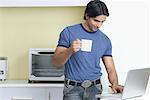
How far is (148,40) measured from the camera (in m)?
3.01

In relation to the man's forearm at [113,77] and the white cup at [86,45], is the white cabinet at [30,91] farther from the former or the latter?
the white cup at [86,45]

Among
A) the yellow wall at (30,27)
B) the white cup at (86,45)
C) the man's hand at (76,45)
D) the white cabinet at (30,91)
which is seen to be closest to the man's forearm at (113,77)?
the white cup at (86,45)

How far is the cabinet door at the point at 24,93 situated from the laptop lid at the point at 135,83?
124cm

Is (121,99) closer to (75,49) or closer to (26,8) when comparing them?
(75,49)

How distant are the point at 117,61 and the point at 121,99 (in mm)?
1049

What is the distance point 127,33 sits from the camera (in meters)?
3.04

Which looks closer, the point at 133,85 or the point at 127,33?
the point at 133,85

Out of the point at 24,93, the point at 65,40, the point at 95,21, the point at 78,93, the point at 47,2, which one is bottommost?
the point at 24,93

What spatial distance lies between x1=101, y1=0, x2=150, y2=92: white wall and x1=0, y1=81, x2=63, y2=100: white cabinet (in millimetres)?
497

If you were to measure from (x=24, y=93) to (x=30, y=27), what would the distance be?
746 mm

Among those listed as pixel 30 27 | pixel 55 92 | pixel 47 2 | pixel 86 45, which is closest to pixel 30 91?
pixel 55 92

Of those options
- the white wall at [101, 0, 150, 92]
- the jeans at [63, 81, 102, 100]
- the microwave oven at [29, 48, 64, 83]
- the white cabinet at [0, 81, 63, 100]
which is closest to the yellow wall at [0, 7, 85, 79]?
the microwave oven at [29, 48, 64, 83]

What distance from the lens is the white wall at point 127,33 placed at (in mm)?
3021

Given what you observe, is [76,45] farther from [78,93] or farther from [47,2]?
[47,2]
